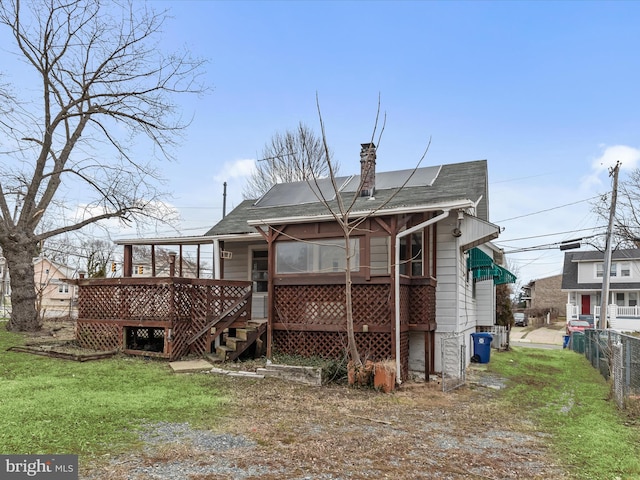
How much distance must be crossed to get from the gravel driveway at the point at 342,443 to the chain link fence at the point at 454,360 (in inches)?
56.2

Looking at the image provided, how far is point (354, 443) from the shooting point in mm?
4727

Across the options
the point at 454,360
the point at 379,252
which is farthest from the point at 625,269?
the point at 379,252

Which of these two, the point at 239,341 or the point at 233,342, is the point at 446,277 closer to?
the point at 239,341

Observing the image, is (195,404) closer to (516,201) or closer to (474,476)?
(474,476)

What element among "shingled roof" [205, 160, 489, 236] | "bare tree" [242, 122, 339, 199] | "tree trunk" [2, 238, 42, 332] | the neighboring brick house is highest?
"bare tree" [242, 122, 339, 199]

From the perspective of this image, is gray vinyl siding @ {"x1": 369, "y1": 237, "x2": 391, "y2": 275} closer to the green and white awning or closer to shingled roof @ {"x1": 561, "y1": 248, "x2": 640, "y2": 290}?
the green and white awning

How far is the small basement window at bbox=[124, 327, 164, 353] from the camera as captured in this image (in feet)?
35.2

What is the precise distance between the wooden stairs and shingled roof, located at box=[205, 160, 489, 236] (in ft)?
8.51

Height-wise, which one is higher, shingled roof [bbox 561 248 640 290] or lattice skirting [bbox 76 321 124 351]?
shingled roof [bbox 561 248 640 290]

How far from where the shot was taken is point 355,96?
12.8 m

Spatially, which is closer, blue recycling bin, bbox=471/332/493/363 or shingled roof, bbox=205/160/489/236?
shingled roof, bbox=205/160/489/236

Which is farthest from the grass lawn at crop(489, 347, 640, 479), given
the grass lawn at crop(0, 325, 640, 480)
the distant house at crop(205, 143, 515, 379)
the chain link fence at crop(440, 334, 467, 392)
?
the distant house at crop(205, 143, 515, 379)

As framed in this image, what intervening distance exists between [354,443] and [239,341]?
18.1ft

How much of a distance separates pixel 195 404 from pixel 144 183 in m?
10.8
